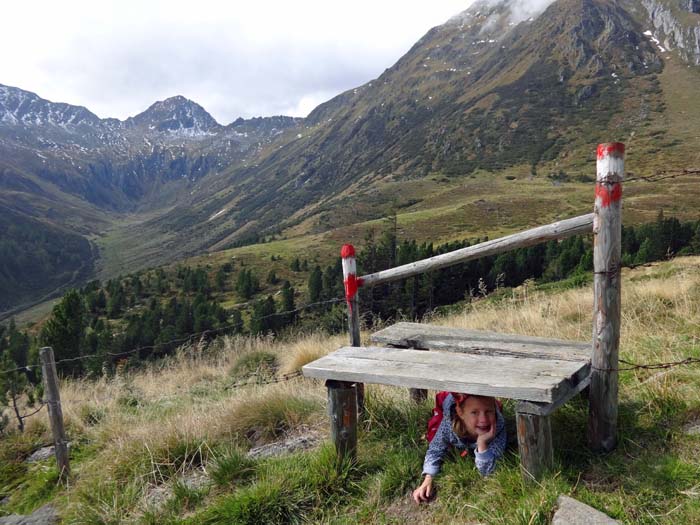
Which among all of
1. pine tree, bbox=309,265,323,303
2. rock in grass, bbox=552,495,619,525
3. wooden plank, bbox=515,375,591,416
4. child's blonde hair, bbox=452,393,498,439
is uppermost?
wooden plank, bbox=515,375,591,416

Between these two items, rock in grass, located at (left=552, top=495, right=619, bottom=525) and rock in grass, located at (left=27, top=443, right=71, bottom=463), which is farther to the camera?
rock in grass, located at (left=27, top=443, right=71, bottom=463)

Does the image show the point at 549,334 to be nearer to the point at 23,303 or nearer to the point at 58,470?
the point at 58,470

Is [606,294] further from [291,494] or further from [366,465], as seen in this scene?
[291,494]

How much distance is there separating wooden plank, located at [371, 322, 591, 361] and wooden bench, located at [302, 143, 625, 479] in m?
0.01

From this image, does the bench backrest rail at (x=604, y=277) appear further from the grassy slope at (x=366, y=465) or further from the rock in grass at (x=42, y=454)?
the rock in grass at (x=42, y=454)

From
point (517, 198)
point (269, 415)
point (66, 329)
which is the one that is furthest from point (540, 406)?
point (517, 198)

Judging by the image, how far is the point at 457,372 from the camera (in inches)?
122

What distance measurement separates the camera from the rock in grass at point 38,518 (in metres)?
3.99

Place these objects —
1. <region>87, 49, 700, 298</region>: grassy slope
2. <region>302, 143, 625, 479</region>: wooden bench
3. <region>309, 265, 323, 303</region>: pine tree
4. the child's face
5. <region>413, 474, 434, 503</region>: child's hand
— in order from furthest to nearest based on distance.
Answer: <region>87, 49, 700, 298</region>: grassy slope → <region>309, 265, 323, 303</region>: pine tree → the child's face → <region>413, 474, 434, 503</region>: child's hand → <region>302, 143, 625, 479</region>: wooden bench

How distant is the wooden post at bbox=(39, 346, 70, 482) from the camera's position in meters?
4.71

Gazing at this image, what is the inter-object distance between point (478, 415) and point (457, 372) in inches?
14.5

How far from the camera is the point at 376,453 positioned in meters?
3.70

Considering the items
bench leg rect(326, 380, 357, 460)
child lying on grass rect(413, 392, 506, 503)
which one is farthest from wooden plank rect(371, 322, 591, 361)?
bench leg rect(326, 380, 357, 460)

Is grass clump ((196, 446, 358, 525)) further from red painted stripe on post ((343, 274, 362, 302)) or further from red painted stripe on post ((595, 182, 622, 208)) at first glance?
red painted stripe on post ((595, 182, 622, 208))
